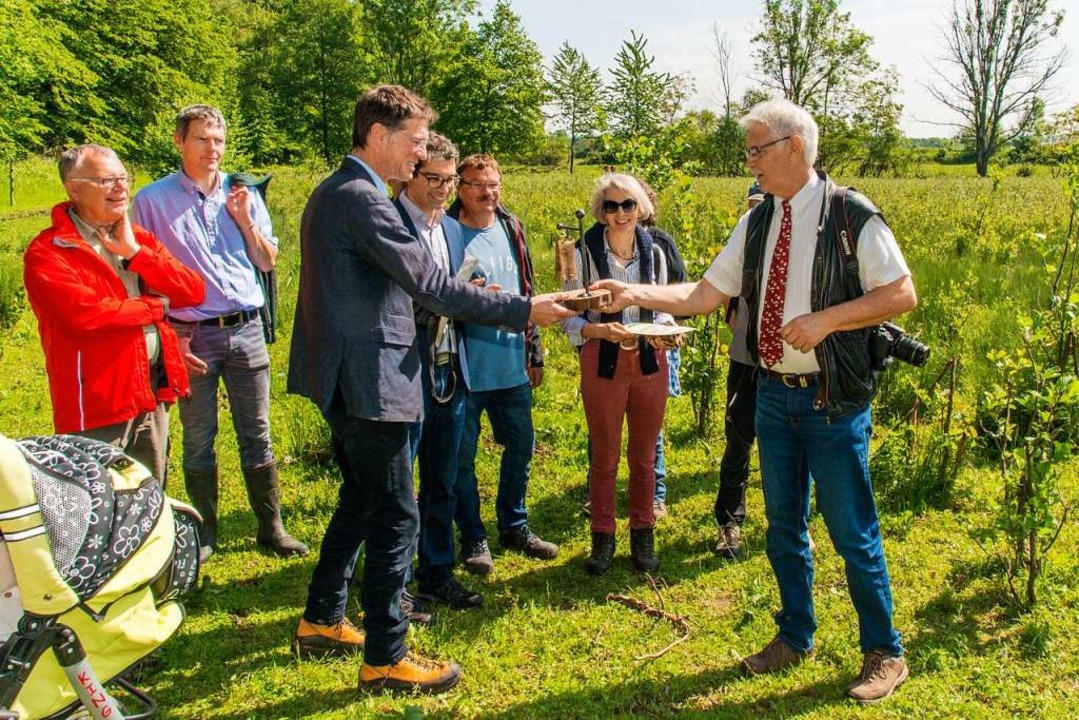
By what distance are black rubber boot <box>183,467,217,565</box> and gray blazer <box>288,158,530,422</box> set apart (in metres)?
1.62

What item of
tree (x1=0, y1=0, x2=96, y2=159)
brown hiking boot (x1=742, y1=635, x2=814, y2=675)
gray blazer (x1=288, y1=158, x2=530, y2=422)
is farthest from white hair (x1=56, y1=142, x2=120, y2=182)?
tree (x1=0, y1=0, x2=96, y2=159)

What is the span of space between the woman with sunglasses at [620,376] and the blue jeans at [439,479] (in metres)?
0.73

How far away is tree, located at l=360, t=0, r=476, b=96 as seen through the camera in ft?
150

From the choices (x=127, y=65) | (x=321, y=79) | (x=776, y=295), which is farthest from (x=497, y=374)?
(x=321, y=79)

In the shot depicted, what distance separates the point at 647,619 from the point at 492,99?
43.7 metres

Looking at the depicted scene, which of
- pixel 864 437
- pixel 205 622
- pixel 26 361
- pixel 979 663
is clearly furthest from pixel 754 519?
pixel 26 361

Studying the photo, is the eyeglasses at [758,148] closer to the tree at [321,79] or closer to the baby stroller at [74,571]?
the baby stroller at [74,571]

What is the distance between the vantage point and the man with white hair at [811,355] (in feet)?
9.87

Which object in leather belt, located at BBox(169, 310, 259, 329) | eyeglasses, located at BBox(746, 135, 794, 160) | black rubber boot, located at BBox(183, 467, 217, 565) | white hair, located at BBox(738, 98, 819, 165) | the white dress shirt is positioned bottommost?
black rubber boot, located at BBox(183, 467, 217, 565)

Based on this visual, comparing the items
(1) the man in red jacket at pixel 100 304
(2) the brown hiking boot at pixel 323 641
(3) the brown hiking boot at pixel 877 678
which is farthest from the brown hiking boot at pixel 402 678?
(3) the brown hiking boot at pixel 877 678

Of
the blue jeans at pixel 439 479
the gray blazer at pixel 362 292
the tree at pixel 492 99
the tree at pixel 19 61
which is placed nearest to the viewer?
the gray blazer at pixel 362 292

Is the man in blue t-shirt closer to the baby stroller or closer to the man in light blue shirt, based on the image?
the man in light blue shirt

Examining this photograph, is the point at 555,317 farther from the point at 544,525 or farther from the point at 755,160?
the point at 544,525

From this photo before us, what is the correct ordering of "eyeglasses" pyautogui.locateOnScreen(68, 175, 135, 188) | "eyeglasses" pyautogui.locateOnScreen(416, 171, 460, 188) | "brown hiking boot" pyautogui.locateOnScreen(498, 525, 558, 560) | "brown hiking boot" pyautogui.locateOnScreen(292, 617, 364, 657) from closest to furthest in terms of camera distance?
"eyeglasses" pyautogui.locateOnScreen(68, 175, 135, 188) < "brown hiking boot" pyautogui.locateOnScreen(292, 617, 364, 657) < "eyeglasses" pyautogui.locateOnScreen(416, 171, 460, 188) < "brown hiking boot" pyautogui.locateOnScreen(498, 525, 558, 560)
